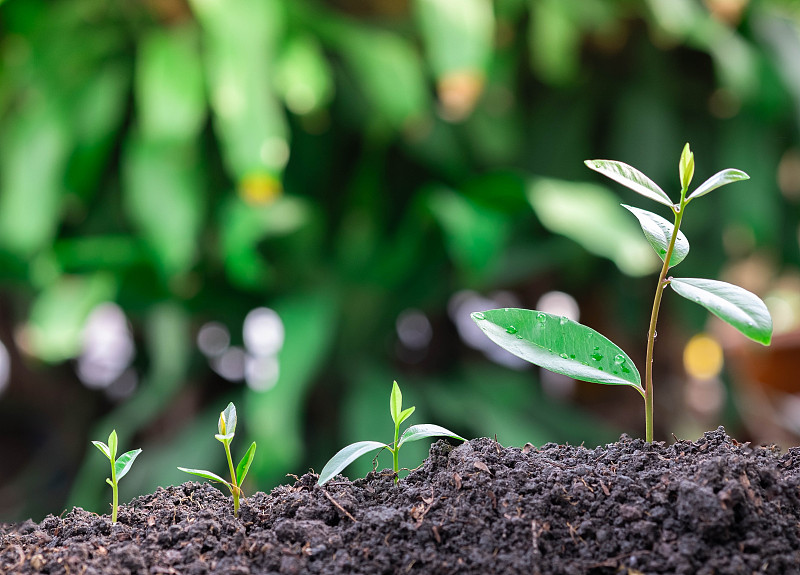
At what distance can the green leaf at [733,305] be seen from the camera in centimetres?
35

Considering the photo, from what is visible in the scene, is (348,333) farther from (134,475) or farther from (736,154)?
(736,154)

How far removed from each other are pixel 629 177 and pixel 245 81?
135cm

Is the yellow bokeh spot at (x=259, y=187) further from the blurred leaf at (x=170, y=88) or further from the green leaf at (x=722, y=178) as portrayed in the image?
the green leaf at (x=722, y=178)

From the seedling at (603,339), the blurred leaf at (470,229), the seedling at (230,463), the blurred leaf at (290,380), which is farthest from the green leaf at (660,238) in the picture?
the blurred leaf at (290,380)

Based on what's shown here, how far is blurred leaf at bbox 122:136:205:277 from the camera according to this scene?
64.1 inches

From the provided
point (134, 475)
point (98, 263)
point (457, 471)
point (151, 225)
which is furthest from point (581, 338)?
point (134, 475)

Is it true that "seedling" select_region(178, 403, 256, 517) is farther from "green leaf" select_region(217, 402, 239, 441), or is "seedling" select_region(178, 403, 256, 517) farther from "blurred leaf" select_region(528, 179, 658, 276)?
"blurred leaf" select_region(528, 179, 658, 276)

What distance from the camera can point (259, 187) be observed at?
→ 1.54 meters

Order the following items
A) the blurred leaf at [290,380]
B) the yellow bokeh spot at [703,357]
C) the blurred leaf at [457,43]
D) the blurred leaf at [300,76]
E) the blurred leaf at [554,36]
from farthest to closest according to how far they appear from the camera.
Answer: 1. the yellow bokeh spot at [703,357]
2. the blurred leaf at [554,36]
3. the blurred leaf at [300,76]
4. the blurred leaf at [457,43]
5. the blurred leaf at [290,380]

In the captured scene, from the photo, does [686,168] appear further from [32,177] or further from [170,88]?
[32,177]

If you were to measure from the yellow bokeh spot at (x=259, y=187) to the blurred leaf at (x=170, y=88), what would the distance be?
0.22m

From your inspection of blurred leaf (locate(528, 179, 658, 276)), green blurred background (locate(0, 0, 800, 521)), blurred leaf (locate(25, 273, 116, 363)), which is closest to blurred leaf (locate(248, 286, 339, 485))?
green blurred background (locate(0, 0, 800, 521))

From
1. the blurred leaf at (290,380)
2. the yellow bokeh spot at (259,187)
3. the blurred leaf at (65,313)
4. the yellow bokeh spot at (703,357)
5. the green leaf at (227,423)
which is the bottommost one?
the yellow bokeh spot at (703,357)

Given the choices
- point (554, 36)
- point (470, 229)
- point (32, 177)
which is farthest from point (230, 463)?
point (554, 36)
